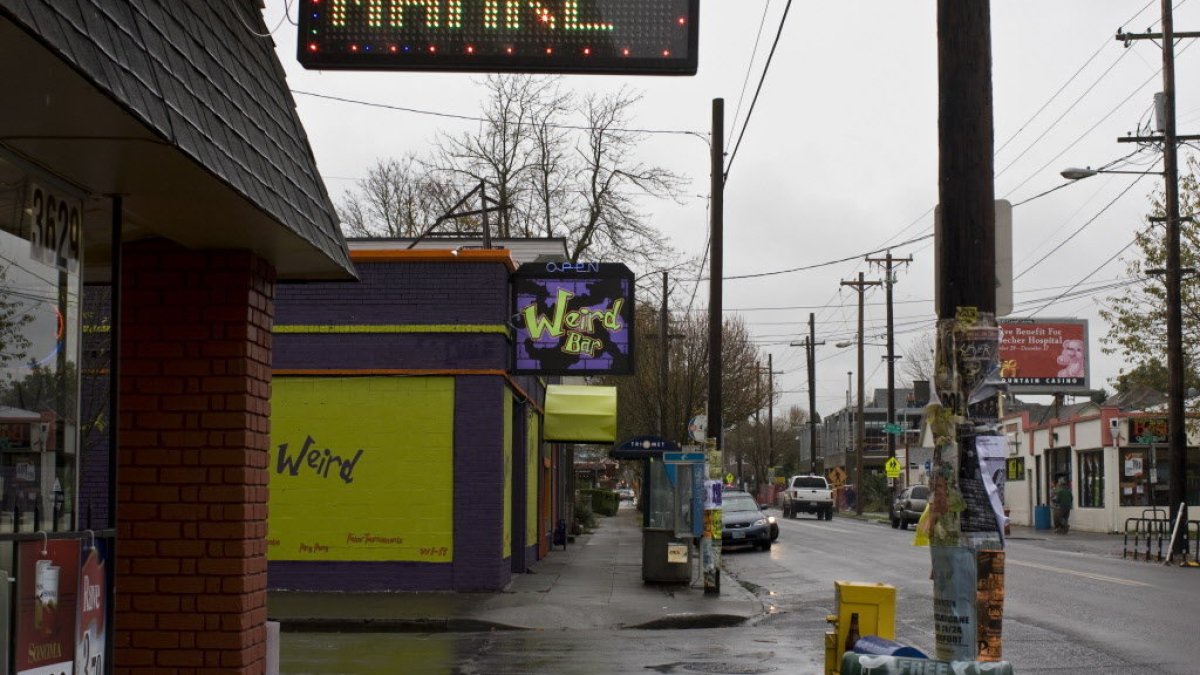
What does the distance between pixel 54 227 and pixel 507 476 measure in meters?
14.6

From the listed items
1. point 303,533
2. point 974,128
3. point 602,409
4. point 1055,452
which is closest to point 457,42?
point 974,128

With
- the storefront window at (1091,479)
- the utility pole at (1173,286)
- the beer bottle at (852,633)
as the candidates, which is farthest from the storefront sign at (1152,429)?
the beer bottle at (852,633)

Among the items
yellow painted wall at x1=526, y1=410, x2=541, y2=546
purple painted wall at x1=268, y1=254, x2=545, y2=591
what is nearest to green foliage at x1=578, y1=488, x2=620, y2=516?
yellow painted wall at x1=526, y1=410, x2=541, y2=546

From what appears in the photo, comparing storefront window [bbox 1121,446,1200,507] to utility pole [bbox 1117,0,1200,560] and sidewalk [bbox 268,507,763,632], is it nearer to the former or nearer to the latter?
utility pole [bbox 1117,0,1200,560]

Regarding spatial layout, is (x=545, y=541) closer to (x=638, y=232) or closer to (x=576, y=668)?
(x=576, y=668)

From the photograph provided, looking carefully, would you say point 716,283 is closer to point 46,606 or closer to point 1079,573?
point 1079,573

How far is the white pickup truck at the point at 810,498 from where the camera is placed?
2232 inches

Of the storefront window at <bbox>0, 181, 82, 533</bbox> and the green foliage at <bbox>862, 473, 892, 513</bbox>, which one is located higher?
the storefront window at <bbox>0, 181, 82, 533</bbox>

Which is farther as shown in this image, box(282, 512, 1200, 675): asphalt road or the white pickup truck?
the white pickup truck

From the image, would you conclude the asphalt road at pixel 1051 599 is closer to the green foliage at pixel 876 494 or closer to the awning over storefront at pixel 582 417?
the awning over storefront at pixel 582 417

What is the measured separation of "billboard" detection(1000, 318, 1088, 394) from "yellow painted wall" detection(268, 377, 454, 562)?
47434 millimetres

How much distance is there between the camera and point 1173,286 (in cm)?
2712

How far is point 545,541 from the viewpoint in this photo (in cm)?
2766

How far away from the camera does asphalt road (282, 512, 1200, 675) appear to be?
12008mm
